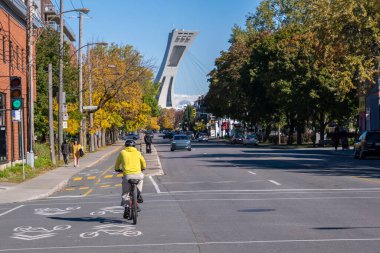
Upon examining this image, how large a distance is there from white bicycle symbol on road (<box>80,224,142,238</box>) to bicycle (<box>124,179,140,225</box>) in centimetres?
28

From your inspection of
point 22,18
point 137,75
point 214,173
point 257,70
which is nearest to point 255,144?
point 257,70

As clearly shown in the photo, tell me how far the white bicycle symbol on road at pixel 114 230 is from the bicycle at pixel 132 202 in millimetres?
280

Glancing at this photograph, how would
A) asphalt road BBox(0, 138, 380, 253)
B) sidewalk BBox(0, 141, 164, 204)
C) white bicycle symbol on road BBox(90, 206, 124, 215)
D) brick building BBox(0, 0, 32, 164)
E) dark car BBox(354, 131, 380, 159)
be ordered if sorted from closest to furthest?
asphalt road BBox(0, 138, 380, 253) < white bicycle symbol on road BBox(90, 206, 124, 215) < sidewalk BBox(0, 141, 164, 204) < brick building BBox(0, 0, 32, 164) < dark car BBox(354, 131, 380, 159)

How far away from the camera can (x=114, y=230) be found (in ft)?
43.3

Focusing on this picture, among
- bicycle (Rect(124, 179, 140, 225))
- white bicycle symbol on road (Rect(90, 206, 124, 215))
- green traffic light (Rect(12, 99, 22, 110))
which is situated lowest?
white bicycle symbol on road (Rect(90, 206, 124, 215))

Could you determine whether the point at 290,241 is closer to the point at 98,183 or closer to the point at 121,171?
the point at 121,171

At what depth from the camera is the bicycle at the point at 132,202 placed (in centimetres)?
1379

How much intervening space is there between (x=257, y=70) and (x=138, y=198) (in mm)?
63462

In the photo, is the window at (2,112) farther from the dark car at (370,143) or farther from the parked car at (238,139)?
the parked car at (238,139)

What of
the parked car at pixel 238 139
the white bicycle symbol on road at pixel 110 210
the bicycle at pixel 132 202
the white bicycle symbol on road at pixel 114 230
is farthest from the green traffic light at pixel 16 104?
the parked car at pixel 238 139

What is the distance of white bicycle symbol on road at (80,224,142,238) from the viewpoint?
12.7 metres

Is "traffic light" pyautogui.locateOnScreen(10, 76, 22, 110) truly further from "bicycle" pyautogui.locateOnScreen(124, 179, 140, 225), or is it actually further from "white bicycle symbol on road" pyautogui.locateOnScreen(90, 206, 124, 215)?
"bicycle" pyautogui.locateOnScreen(124, 179, 140, 225)

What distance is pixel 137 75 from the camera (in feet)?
228

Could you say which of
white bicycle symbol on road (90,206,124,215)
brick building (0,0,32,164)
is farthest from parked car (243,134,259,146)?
white bicycle symbol on road (90,206,124,215)
